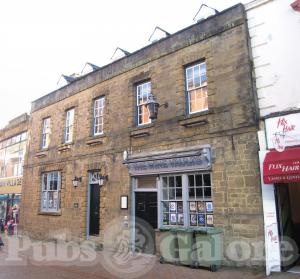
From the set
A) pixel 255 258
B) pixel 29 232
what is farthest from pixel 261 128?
pixel 29 232

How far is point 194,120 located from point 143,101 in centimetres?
292

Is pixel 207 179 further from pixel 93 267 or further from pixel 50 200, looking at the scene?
pixel 50 200

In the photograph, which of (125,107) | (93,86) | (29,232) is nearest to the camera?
(125,107)

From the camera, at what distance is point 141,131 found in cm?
1184

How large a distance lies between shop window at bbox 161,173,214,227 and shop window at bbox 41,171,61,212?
271 inches

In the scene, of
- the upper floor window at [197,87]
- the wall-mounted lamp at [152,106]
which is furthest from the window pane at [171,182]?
the upper floor window at [197,87]

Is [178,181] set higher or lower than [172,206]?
higher

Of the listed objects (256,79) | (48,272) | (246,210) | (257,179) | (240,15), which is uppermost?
(240,15)

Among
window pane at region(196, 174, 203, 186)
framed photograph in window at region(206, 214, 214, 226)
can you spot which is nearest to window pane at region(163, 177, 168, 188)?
window pane at region(196, 174, 203, 186)

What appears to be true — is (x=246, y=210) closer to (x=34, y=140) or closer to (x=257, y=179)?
(x=257, y=179)

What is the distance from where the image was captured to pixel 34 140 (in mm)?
18375

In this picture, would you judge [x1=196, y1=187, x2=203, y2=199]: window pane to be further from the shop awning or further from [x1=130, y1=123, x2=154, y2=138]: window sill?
[x1=130, y1=123, x2=154, y2=138]: window sill

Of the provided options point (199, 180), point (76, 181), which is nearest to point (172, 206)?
point (199, 180)

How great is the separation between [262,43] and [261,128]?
8.33 ft
